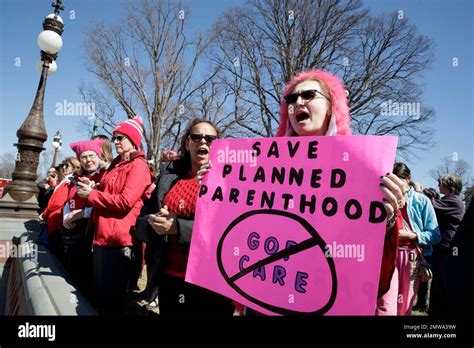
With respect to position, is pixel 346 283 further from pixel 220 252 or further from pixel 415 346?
pixel 220 252

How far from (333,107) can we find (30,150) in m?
6.70

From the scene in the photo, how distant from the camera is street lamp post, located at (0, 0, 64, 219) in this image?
650cm

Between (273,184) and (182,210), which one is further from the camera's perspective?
(182,210)

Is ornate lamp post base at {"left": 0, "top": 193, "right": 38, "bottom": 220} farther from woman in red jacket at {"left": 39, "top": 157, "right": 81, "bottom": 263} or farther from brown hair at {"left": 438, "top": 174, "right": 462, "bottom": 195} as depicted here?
brown hair at {"left": 438, "top": 174, "right": 462, "bottom": 195}

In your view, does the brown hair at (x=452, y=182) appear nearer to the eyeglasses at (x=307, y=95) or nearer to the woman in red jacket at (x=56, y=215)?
the eyeglasses at (x=307, y=95)

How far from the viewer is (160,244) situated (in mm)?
1991

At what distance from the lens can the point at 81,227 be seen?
3432 millimetres

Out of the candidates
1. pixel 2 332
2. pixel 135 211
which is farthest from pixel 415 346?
pixel 135 211

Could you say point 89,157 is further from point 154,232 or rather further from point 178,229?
point 178,229

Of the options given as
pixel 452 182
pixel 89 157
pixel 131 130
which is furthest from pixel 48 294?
pixel 452 182

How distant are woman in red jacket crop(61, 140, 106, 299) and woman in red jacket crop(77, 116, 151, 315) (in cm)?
67

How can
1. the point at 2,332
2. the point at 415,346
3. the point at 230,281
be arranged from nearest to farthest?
the point at 415,346, the point at 2,332, the point at 230,281

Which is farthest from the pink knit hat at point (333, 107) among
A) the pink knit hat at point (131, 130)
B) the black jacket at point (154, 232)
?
the pink knit hat at point (131, 130)

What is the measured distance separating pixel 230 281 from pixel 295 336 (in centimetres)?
35
